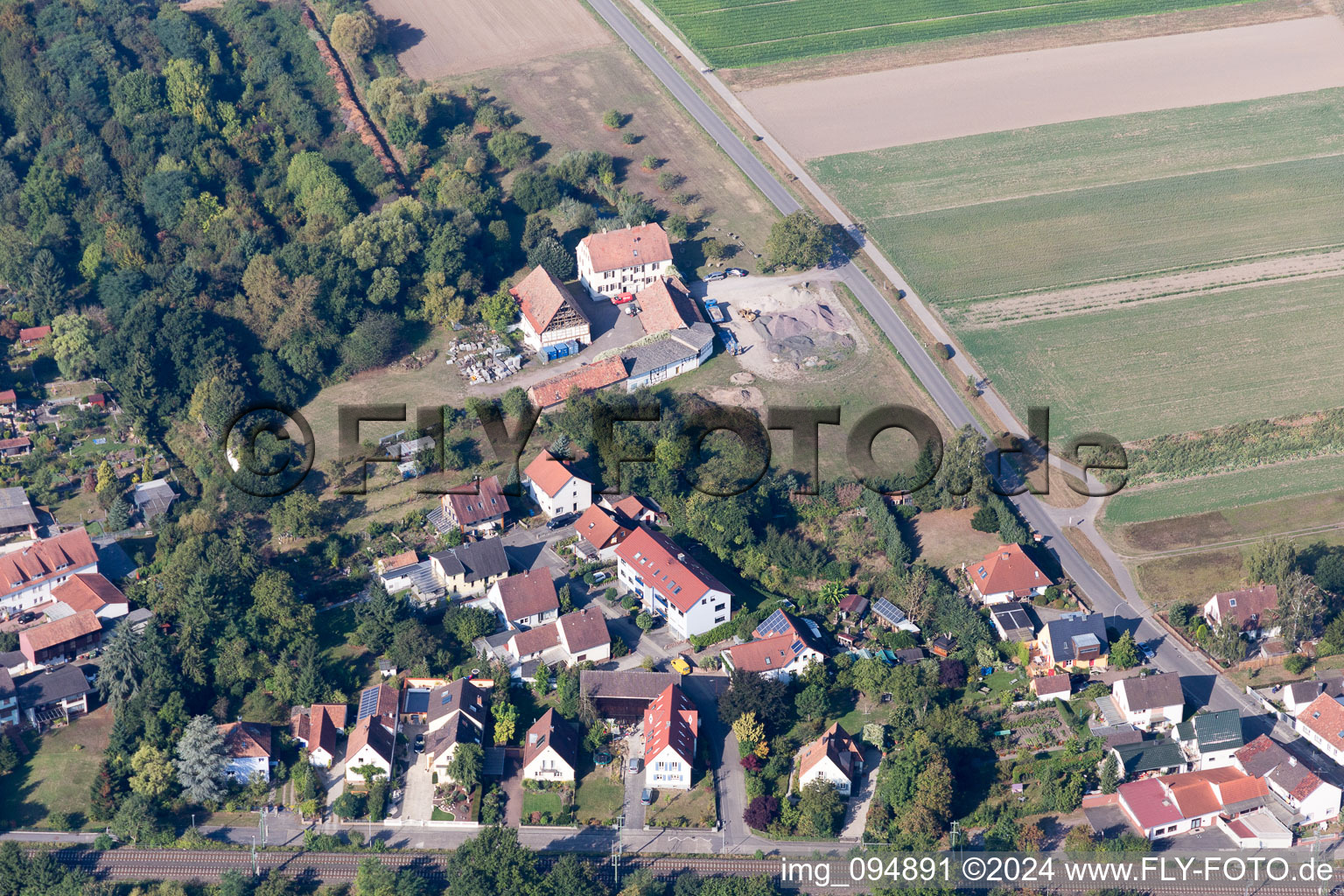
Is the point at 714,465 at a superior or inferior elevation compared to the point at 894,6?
inferior

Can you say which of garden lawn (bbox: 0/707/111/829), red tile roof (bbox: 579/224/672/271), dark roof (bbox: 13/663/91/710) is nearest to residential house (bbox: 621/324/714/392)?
red tile roof (bbox: 579/224/672/271)

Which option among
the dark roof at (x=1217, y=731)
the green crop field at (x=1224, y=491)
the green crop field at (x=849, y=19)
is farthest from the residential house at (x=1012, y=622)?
the green crop field at (x=849, y=19)

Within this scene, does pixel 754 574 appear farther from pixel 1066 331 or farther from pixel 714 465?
pixel 1066 331

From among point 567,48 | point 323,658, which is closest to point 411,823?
point 323,658

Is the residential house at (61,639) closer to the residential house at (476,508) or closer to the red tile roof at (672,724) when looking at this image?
the residential house at (476,508)

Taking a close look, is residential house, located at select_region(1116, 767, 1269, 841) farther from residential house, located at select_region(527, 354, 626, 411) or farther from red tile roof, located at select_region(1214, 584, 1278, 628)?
residential house, located at select_region(527, 354, 626, 411)

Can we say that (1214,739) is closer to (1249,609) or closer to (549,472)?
(1249,609)
